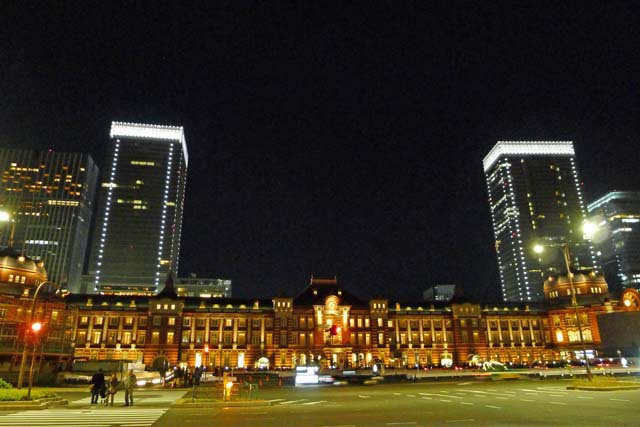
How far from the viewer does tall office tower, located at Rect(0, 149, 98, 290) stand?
163 metres

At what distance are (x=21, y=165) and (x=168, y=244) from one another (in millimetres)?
71499

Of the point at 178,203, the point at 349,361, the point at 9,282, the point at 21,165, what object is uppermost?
the point at 21,165

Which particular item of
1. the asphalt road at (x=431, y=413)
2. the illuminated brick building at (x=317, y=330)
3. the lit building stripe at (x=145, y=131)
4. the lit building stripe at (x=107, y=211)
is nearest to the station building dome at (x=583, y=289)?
the illuminated brick building at (x=317, y=330)

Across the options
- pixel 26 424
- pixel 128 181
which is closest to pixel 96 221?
pixel 128 181

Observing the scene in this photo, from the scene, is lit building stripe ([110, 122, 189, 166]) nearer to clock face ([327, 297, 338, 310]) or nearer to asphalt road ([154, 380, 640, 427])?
clock face ([327, 297, 338, 310])

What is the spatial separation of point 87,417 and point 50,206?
17925cm

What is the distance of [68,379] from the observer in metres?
43.8

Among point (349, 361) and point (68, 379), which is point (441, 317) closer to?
point (349, 361)

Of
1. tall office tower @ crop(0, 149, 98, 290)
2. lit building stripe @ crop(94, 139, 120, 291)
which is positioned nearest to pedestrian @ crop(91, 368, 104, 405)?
lit building stripe @ crop(94, 139, 120, 291)

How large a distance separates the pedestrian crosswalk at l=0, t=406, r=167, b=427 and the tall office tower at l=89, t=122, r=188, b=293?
141 metres

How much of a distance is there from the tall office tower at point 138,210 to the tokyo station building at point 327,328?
7120 centimetres

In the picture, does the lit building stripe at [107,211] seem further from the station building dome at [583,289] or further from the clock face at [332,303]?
the station building dome at [583,289]

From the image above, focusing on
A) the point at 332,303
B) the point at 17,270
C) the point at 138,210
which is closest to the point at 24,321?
the point at 17,270

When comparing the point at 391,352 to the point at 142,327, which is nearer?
the point at 142,327
